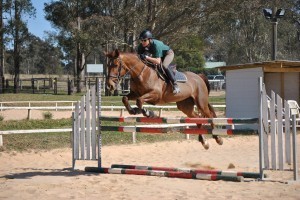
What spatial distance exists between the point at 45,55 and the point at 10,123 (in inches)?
2811

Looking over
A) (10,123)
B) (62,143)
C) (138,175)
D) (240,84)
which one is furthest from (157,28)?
(138,175)

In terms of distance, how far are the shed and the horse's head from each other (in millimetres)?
11447

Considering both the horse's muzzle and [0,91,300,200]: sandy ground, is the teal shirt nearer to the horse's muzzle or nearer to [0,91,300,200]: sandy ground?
the horse's muzzle

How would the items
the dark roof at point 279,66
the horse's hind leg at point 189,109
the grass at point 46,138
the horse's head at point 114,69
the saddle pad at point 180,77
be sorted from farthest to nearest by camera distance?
the dark roof at point 279,66 < the grass at point 46,138 < the horse's hind leg at point 189,109 < the saddle pad at point 180,77 < the horse's head at point 114,69

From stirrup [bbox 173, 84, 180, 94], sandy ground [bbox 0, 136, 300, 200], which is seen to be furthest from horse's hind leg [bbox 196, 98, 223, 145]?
stirrup [bbox 173, 84, 180, 94]

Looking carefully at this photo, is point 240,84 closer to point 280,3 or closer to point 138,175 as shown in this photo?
point 138,175

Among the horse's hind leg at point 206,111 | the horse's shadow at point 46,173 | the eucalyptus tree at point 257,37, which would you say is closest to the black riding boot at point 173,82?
the horse's hind leg at point 206,111

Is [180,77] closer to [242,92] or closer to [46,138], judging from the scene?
[46,138]

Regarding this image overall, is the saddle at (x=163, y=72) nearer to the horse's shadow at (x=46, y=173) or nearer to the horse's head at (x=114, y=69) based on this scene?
the horse's head at (x=114, y=69)

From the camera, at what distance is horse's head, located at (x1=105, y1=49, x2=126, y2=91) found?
7992 millimetres

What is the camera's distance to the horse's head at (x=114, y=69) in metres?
7.99

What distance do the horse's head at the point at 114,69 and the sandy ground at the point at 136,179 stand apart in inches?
70.2

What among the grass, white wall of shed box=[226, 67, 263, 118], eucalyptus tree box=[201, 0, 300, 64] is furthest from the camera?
eucalyptus tree box=[201, 0, 300, 64]

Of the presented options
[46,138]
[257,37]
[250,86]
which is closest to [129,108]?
[46,138]
